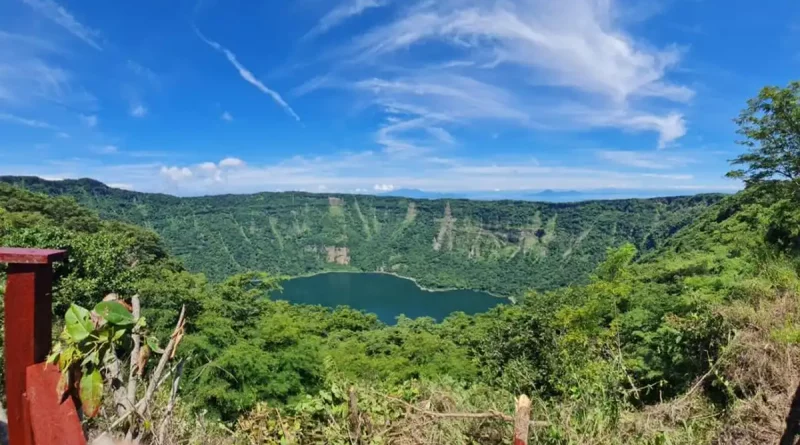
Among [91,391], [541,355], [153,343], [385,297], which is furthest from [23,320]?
[385,297]

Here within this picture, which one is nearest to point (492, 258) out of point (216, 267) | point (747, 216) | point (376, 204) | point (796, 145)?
point (376, 204)

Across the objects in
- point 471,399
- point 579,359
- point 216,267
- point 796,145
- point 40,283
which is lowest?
point 216,267

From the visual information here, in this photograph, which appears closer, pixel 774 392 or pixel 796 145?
pixel 774 392

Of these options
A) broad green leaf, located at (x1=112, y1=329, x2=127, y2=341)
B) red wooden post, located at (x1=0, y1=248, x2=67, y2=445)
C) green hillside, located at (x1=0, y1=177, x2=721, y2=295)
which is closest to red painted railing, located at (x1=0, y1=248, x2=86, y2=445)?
red wooden post, located at (x1=0, y1=248, x2=67, y2=445)

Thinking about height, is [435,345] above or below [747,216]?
below

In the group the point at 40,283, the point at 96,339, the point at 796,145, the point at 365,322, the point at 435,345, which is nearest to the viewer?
the point at 40,283

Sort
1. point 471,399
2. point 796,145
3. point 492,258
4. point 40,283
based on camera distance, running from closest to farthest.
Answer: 1. point 40,283
2. point 471,399
3. point 796,145
4. point 492,258

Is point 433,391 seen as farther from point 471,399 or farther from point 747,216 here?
point 747,216

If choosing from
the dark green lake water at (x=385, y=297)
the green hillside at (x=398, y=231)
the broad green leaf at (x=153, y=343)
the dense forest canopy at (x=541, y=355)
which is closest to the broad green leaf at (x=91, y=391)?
the broad green leaf at (x=153, y=343)
